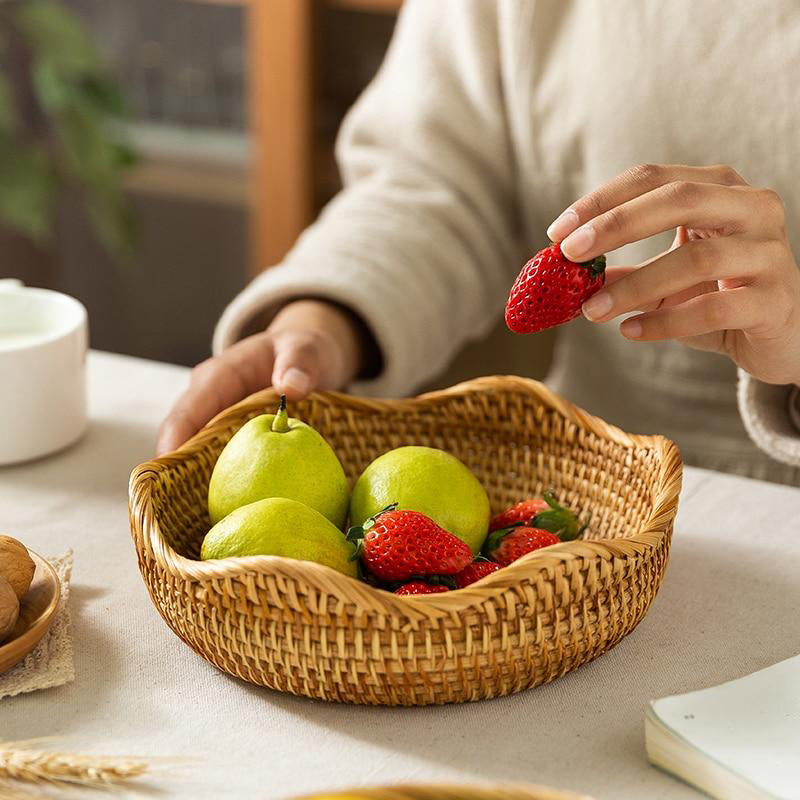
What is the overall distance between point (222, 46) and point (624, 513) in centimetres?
160

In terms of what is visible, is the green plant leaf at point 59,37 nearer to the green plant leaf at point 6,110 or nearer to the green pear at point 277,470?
the green plant leaf at point 6,110

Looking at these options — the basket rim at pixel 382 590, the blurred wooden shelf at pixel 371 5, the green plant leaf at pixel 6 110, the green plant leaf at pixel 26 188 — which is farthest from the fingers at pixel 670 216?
the green plant leaf at pixel 6 110

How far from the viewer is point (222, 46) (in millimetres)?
2064

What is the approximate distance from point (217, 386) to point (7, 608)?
0.29 m

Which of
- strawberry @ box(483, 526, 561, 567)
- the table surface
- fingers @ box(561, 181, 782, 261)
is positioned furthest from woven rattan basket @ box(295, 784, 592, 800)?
fingers @ box(561, 181, 782, 261)

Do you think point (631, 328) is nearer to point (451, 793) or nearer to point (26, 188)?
point (451, 793)

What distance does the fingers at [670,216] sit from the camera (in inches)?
25.1

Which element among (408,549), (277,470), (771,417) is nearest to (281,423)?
(277,470)

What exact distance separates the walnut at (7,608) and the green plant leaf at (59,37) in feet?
5.56

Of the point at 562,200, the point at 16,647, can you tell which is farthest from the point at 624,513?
the point at 562,200

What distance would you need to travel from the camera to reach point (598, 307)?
26.0 inches

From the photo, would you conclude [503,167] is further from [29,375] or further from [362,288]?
[29,375]

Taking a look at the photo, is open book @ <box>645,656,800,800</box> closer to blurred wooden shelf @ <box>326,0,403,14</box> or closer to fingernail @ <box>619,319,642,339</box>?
fingernail @ <box>619,319,642,339</box>

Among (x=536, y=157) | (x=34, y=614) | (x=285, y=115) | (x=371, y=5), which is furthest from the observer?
(x=285, y=115)
